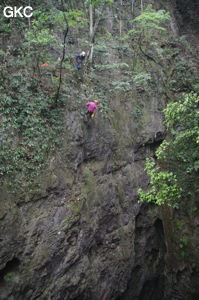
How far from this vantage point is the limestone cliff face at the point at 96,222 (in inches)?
294

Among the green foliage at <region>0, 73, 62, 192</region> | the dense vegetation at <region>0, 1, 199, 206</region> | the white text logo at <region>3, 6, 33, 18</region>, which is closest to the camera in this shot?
the dense vegetation at <region>0, 1, 199, 206</region>

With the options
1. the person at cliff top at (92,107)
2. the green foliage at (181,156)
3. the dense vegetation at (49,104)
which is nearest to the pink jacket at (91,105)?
the person at cliff top at (92,107)

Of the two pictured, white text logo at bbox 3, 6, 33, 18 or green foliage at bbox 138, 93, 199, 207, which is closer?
green foliage at bbox 138, 93, 199, 207

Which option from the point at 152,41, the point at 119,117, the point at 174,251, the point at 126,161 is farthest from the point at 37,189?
the point at 152,41

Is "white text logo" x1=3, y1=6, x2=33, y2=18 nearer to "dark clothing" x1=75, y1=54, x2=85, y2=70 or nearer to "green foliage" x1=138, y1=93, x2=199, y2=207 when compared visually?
"dark clothing" x1=75, y1=54, x2=85, y2=70

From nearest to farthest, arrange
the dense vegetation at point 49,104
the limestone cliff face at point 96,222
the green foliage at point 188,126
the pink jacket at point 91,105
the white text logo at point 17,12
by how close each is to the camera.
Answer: the green foliage at point 188,126 → the dense vegetation at point 49,104 → the limestone cliff face at point 96,222 → the pink jacket at point 91,105 → the white text logo at point 17,12

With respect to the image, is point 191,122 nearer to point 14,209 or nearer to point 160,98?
point 14,209

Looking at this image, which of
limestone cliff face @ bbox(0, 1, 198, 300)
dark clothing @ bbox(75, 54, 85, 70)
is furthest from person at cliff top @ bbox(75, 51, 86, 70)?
limestone cliff face @ bbox(0, 1, 198, 300)

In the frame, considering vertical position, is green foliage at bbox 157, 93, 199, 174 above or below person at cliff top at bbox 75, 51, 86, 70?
below

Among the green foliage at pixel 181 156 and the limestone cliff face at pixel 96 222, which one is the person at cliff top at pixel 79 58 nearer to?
the limestone cliff face at pixel 96 222

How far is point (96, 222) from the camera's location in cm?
952

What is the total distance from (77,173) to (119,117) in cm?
429

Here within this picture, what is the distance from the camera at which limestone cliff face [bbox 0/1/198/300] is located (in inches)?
294

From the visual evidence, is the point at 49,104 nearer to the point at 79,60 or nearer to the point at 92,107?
the point at 92,107
